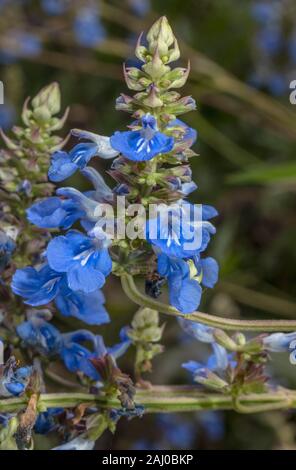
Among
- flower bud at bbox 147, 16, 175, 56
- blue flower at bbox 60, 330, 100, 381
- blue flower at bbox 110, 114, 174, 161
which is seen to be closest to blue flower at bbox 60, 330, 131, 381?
blue flower at bbox 60, 330, 100, 381

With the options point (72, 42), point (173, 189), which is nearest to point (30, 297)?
point (173, 189)

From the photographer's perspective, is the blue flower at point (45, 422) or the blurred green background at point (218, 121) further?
the blurred green background at point (218, 121)

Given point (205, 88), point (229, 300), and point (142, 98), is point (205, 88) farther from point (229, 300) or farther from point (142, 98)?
point (142, 98)

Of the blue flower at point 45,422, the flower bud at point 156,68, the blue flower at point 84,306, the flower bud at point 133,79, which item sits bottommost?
the blue flower at point 45,422

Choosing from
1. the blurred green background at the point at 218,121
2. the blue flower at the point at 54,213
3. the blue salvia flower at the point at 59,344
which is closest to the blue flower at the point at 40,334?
the blue salvia flower at the point at 59,344

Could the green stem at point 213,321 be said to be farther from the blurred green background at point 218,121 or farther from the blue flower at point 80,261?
the blurred green background at point 218,121
